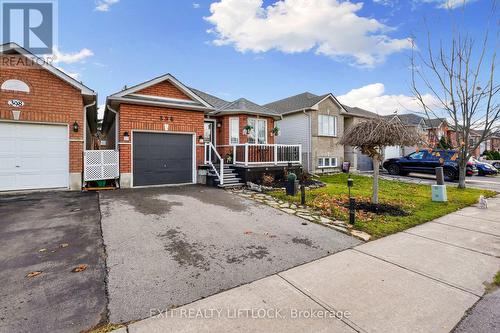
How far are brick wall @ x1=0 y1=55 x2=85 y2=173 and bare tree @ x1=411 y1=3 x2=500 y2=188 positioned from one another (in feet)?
49.9

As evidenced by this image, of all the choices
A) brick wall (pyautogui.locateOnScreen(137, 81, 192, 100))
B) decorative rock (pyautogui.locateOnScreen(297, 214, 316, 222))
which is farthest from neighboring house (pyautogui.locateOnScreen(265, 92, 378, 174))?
decorative rock (pyautogui.locateOnScreen(297, 214, 316, 222))

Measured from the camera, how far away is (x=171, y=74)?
11328 millimetres

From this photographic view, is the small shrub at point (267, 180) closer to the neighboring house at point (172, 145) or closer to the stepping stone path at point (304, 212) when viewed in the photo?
the neighboring house at point (172, 145)

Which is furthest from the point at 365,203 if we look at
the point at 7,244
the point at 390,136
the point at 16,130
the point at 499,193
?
the point at 16,130

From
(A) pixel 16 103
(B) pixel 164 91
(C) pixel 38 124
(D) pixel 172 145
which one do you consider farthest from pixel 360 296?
(A) pixel 16 103

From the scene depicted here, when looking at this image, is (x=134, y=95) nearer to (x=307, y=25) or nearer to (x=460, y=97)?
(x=307, y=25)

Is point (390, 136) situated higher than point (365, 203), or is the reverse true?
point (390, 136)

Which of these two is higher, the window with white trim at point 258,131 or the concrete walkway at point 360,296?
the window with white trim at point 258,131

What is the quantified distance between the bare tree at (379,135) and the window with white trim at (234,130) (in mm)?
7647

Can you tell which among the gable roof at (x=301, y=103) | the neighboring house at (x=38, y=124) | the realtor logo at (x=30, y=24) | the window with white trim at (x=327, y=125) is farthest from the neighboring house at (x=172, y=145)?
the gable roof at (x=301, y=103)

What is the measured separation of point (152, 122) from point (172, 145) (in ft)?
4.51

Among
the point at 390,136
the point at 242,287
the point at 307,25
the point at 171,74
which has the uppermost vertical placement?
the point at 307,25

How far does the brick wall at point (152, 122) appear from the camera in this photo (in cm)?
1040

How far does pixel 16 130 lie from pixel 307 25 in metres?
14.1
